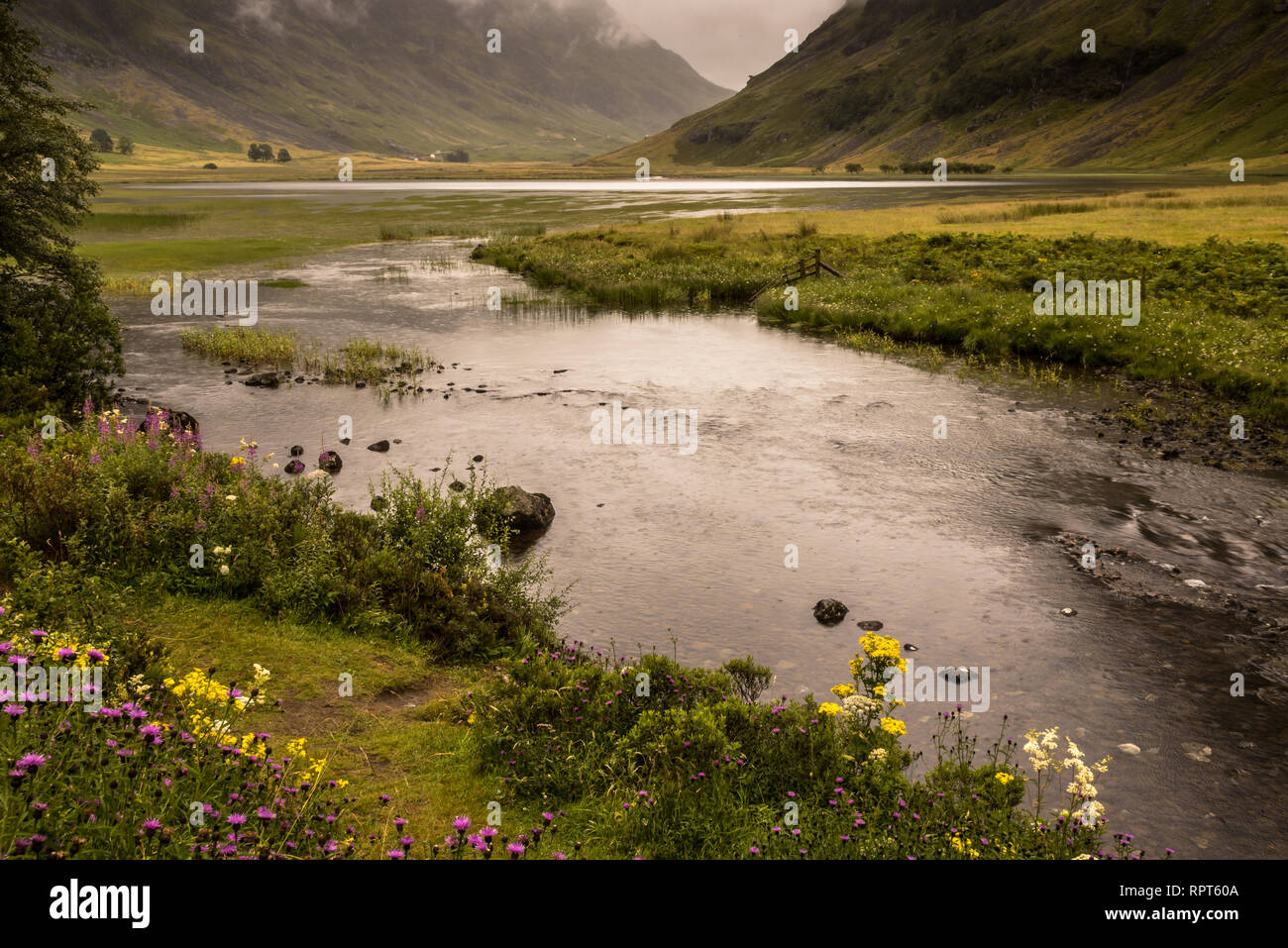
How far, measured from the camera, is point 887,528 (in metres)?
16.2

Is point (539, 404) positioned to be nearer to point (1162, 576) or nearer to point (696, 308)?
point (1162, 576)

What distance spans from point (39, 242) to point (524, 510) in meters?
16.0

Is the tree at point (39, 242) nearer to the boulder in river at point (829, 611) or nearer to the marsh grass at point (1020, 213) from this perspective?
the boulder in river at point (829, 611)

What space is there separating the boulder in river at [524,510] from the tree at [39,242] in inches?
443

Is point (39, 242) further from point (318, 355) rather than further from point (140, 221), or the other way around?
point (140, 221)

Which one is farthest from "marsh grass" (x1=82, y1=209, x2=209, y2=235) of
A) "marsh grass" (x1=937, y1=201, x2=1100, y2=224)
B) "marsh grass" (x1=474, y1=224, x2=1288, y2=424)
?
"marsh grass" (x1=937, y1=201, x2=1100, y2=224)

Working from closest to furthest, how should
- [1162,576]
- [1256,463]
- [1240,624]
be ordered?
[1240,624]
[1162,576]
[1256,463]

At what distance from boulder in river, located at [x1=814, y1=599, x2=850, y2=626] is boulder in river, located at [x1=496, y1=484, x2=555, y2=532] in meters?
5.95

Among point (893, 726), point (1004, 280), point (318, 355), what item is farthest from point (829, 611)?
point (1004, 280)

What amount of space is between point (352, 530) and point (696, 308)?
113 ft

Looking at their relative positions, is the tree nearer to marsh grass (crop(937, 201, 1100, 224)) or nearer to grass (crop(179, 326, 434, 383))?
grass (crop(179, 326, 434, 383))

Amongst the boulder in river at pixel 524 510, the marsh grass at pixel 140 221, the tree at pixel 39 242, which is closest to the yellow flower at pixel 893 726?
the boulder in river at pixel 524 510
